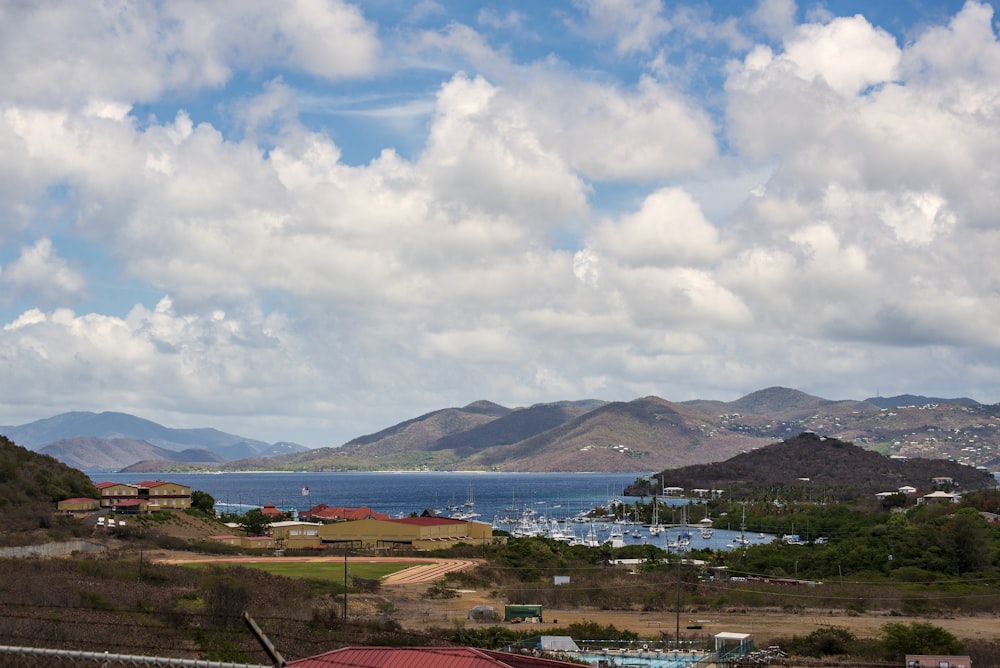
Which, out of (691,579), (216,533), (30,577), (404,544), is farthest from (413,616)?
(216,533)

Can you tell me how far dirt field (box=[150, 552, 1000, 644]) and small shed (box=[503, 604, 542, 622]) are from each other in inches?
22.8

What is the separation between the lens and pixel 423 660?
16.2 m

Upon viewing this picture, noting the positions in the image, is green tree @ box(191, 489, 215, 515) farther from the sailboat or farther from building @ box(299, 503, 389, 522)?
the sailboat

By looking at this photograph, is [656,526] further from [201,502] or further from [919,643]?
[919,643]

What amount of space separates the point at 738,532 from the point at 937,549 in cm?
8741

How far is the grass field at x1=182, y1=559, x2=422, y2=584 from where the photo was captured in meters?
60.0

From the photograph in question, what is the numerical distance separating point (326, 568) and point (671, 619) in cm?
2457

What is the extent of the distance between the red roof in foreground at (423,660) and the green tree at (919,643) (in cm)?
2645

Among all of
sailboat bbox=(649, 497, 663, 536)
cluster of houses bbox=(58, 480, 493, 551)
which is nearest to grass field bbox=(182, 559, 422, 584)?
cluster of houses bbox=(58, 480, 493, 551)

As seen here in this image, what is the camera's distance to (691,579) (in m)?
68.0

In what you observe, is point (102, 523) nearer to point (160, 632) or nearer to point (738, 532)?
point (160, 632)

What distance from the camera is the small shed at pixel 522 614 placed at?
47656 millimetres

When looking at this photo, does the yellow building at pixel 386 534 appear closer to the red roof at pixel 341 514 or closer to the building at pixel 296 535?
the building at pixel 296 535

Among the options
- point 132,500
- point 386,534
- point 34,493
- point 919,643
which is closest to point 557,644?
point 919,643
